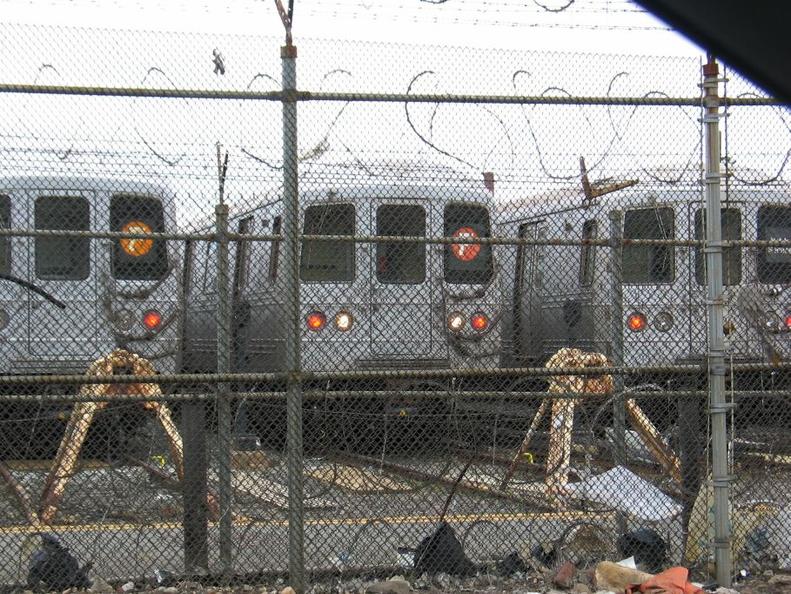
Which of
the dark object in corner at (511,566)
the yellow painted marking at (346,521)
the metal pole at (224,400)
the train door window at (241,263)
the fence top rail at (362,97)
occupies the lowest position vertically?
the dark object in corner at (511,566)

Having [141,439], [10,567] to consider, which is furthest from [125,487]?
[10,567]

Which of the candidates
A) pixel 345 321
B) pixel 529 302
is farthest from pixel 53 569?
pixel 529 302

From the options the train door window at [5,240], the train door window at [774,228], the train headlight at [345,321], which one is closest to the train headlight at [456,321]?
the train headlight at [345,321]

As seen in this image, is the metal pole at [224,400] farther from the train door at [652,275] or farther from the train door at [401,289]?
the train door at [652,275]

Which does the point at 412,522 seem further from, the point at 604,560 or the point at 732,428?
the point at 732,428

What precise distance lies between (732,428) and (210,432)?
310 cm

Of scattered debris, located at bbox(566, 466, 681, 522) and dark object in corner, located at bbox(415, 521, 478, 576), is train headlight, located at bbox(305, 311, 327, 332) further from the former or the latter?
scattered debris, located at bbox(566, 466, 681, 522)

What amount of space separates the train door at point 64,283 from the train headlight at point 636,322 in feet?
13.7

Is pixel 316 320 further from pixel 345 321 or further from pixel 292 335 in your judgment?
pixel 292 335

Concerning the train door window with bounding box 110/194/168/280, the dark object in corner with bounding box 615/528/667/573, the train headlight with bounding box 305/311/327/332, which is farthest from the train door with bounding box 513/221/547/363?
the train door window with bounding box 110/194/168/280

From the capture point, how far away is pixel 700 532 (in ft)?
21.5

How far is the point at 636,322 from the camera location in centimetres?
996

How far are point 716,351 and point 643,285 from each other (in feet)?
9.73

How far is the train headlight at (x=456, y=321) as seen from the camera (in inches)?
320
